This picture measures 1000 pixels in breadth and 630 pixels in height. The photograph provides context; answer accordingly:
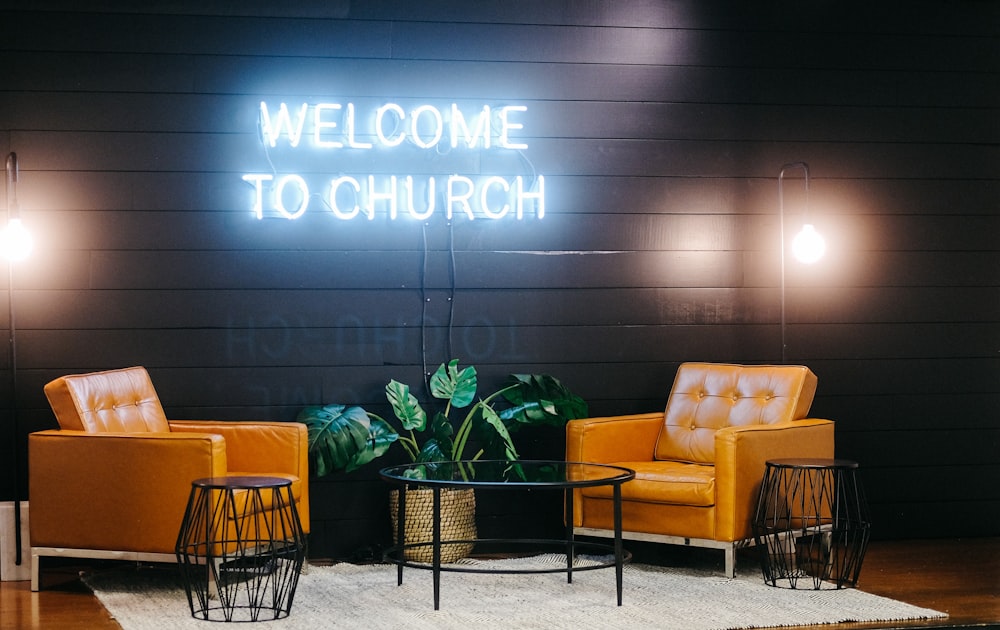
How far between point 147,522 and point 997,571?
3.19 metres

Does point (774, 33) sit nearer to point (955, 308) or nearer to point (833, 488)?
point (955, 308)

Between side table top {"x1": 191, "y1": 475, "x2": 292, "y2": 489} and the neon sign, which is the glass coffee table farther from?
the neon sign

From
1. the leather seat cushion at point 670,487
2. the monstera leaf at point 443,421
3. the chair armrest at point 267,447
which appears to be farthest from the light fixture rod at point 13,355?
the leather seat cushion at point 670,487

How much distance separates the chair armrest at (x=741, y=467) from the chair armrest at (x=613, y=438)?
1.87 ft

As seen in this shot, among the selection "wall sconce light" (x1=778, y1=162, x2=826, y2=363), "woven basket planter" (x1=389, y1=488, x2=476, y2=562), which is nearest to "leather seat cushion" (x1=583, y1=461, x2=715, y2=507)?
"woven basket planter" (x1=389, y1=488, x2=476, y2=562)

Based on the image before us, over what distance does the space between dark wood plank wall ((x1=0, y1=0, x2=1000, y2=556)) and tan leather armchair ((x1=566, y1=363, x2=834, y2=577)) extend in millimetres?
346

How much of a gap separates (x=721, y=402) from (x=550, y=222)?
1087mm

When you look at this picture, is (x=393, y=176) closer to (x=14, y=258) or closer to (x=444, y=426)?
(x=444, y=426)

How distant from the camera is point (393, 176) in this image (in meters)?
5.11

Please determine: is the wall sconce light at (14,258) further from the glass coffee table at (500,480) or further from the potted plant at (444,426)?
the glass coffee table at (500,480)

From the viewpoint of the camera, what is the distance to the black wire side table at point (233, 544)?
12.6ft

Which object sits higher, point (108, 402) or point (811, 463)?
point (108, 402)

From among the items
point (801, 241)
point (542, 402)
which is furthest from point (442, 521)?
point (801, 241)

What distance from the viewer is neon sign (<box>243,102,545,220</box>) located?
504 cm
